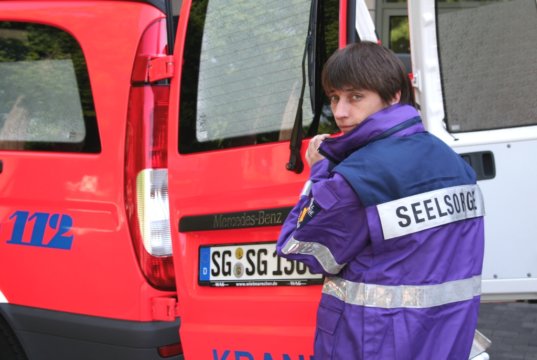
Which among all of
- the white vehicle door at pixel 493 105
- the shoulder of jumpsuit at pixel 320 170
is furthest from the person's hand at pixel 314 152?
the white vehicle door at pixel 493 105

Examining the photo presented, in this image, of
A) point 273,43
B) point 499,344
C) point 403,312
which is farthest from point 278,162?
point 499,344

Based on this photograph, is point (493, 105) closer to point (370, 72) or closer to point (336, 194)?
point (370, 72)

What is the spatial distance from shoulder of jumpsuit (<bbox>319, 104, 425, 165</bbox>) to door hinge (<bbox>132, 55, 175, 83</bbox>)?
3.32 ft

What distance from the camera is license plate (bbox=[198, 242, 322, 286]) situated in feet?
8.42

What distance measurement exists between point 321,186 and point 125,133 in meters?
1.16

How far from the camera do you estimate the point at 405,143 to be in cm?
196

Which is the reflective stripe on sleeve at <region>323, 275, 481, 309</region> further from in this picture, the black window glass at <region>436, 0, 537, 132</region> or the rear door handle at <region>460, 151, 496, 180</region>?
the black window glass at <region>436, 0, 537, 132</region>

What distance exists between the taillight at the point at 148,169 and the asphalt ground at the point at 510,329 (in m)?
2.68

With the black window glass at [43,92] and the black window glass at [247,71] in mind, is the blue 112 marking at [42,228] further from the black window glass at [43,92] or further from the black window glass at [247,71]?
the black window glass at [247,71]

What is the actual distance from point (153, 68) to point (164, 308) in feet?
2.85

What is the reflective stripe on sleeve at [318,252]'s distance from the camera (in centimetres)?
202

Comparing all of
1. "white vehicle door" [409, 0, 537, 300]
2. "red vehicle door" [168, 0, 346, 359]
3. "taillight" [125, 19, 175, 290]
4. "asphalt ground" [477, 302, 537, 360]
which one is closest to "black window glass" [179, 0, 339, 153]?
"red vehicle door" [168, 0, 346, 359]

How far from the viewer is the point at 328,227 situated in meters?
1.97

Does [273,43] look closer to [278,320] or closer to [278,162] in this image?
[278,162]
